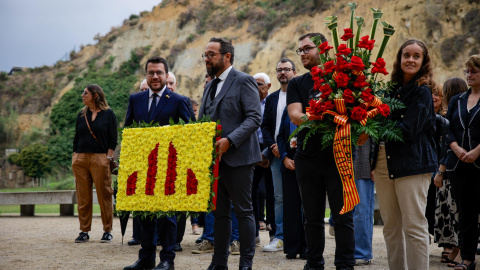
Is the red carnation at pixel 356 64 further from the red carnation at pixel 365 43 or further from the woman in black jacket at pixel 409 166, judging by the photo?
the woman in black jacket at pixel 409 166

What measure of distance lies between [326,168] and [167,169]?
5.35ft

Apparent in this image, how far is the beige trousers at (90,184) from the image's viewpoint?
356 inches

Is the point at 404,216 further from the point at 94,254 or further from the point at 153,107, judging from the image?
the point at 94,254

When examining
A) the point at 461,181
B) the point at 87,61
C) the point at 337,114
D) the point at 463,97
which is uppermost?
the point at 87,61

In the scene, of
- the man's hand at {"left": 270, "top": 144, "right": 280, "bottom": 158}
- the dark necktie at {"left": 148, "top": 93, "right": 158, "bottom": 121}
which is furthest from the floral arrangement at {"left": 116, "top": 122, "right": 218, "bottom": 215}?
the man's hand at {"left": 270, "top": 144, "right": 280, "bottom": 158}

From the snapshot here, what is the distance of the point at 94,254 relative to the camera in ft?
24.2

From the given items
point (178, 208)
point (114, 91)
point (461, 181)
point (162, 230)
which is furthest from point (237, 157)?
point (114, 91)

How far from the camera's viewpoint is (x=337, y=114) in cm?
480

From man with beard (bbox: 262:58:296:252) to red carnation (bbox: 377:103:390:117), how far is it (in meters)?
2.87

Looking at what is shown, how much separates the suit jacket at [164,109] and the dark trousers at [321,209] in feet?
5.90

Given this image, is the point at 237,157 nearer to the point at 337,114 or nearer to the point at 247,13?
the point at 337,114

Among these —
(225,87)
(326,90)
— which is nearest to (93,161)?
(225,87)

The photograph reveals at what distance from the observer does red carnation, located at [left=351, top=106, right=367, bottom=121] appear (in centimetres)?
464

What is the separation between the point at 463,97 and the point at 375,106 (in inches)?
95.0
